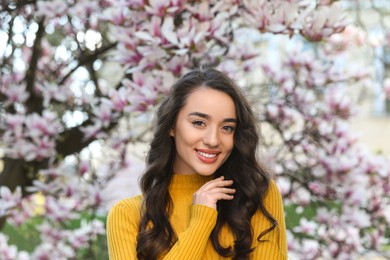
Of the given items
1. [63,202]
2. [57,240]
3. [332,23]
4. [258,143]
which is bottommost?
[57,240]

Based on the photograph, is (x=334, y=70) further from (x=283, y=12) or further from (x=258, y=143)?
(x=258, y=143)

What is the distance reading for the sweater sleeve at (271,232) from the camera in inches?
79.8

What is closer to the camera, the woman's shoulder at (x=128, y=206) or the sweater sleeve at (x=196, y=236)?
the sweater sleeve at (x=196, y=236)

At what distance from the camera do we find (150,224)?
2.08 meters

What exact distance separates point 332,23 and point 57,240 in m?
1.86

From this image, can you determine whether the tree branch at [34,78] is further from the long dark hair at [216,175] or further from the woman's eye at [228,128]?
the woman's eye at [228,128]

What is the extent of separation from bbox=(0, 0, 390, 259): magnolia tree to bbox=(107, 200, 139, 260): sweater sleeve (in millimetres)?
609

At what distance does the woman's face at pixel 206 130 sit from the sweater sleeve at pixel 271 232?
0.60ft

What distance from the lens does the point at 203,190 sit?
6.64ft

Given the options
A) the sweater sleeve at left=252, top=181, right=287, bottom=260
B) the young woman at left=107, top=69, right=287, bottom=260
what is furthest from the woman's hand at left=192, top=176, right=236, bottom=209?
the sweater sleeve at left=252, top=181, right=287, bottom=260

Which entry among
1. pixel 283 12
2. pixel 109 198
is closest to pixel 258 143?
pixel 283 12

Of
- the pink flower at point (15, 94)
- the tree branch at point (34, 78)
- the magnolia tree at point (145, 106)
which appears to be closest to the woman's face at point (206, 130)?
the magnolia tree at point (145, 106)

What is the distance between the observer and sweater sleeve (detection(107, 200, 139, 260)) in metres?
2.02

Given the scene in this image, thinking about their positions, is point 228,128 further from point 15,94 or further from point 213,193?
point 15,94
